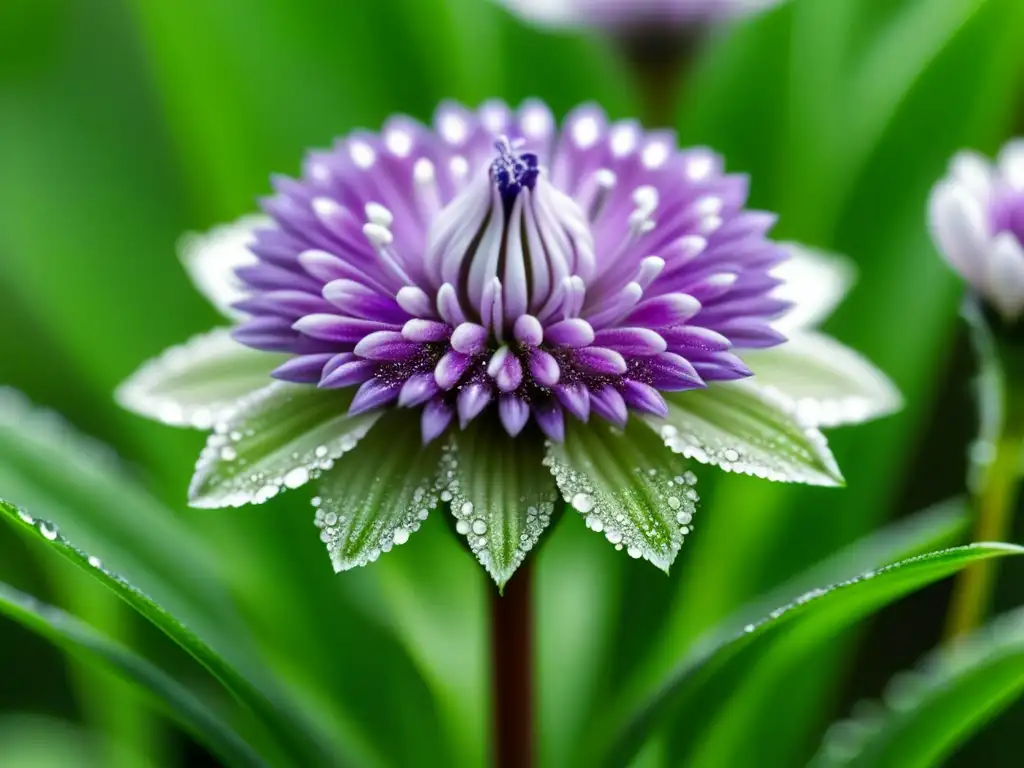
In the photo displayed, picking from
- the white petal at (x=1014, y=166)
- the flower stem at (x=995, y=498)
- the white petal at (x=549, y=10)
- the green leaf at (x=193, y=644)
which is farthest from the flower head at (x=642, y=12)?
the green leaf at (x=193, y=644)

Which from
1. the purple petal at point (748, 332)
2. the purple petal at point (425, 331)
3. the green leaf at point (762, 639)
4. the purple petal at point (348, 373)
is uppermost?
the purple petal at point (425, 331)

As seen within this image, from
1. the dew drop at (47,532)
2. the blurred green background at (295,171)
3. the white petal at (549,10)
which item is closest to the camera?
the dew drop at (47,532)

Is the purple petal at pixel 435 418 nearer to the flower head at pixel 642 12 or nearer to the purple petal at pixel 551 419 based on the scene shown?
the purple petal at pixel 551 419

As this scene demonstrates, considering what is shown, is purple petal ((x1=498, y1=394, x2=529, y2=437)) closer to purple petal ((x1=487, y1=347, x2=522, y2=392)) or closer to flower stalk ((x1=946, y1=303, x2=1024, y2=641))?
purple petal ((x1=487, y1=347, x2=522, y2=392))

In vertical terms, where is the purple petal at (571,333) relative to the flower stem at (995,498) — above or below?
above

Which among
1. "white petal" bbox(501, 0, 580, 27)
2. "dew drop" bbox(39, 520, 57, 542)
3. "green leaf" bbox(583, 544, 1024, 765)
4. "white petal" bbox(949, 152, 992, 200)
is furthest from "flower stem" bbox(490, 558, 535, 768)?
"white petal" bbox(501, 0, 580, 27)

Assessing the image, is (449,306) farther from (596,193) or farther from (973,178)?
(973,178)

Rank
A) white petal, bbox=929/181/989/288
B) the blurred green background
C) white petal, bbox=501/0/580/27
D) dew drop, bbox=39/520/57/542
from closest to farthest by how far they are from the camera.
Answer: dew drop, bbox=39/520/57/542 < white petal, bbox=929/181/989/288 < the blurred green background < white petal, bbox=501/0/580/27
